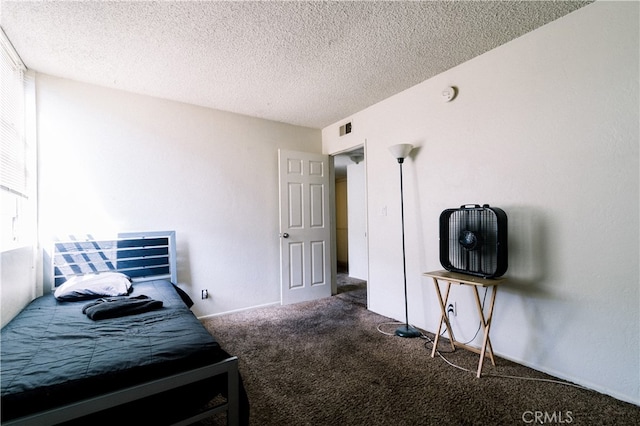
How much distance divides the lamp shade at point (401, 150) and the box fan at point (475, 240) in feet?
2.47

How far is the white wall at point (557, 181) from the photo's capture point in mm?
1676

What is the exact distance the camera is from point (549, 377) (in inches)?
75.8

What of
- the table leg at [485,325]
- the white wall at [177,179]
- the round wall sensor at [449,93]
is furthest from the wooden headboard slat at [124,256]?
the round wall sensor at [449,93]

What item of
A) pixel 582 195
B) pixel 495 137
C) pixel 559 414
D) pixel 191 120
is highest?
pixel 191 120

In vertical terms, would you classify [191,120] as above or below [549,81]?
above

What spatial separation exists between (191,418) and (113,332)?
0.67m

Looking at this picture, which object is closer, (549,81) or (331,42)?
(549,81)

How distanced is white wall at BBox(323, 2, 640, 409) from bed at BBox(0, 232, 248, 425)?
205 centimetres

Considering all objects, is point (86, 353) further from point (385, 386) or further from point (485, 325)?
point (485, 325)

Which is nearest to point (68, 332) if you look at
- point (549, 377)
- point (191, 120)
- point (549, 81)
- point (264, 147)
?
point (191, 120)

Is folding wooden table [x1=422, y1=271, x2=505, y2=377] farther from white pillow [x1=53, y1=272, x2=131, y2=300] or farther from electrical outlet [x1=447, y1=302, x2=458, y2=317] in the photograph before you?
white pillow [x1=53, y1=272, x2=131, y2=300]

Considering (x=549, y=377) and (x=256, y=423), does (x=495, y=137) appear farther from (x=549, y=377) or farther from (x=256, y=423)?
(x=256, y=423)

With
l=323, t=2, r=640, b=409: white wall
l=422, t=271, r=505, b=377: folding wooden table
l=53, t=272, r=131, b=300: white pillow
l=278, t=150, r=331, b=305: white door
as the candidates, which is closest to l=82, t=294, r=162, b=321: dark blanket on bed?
l=53, t=272, r=131, b=300: white pillow

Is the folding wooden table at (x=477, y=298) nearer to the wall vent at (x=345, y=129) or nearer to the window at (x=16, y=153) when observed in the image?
the wall vent at (x=345, y=129)
